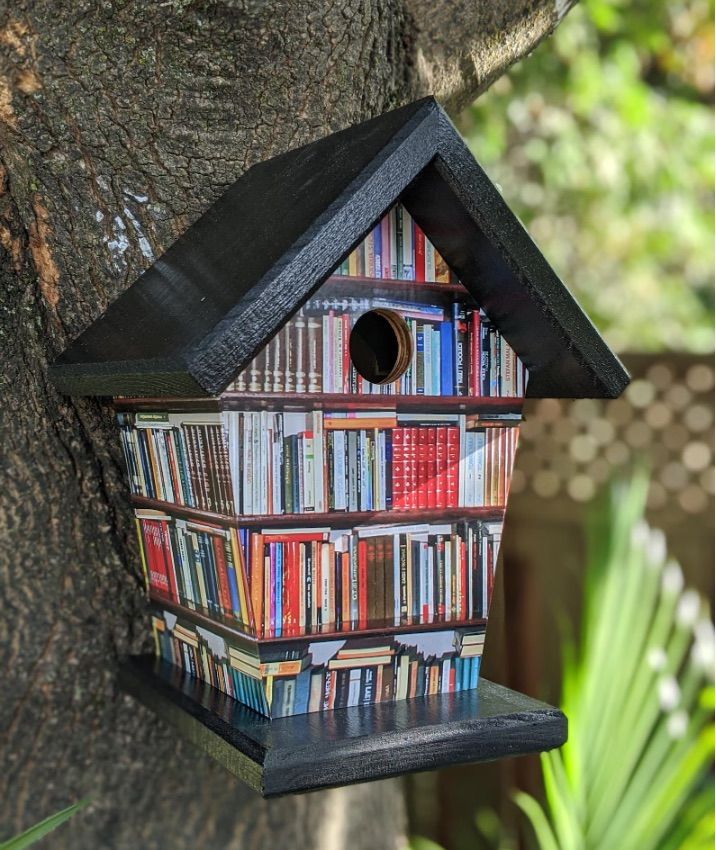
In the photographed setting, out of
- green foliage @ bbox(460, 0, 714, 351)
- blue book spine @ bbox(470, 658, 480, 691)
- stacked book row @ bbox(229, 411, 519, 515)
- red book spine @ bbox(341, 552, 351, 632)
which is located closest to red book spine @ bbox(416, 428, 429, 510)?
stacked book row @ bbox(229, 411, 519, 515)

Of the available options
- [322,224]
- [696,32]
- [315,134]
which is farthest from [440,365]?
[696,32]

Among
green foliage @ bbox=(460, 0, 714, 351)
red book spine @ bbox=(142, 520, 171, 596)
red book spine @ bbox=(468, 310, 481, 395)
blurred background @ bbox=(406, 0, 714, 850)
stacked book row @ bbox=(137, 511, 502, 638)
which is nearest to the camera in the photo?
stacked book row @ bbox=(137, 511, 502, 638)

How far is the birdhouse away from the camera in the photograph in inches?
38.5

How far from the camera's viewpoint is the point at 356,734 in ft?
3.30

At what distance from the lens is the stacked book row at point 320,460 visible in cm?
100

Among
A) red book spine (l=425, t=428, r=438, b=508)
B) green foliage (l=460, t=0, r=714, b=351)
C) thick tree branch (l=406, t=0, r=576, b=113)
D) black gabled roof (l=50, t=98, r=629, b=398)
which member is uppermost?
green foliage (l=460, t=0, r=714, b=351)

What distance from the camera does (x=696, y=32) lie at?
4.14m

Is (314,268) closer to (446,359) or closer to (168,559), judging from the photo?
(446,359)

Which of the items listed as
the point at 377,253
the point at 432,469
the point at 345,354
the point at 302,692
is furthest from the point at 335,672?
the point at 377,253

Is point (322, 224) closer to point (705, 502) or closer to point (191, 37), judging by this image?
point (191, 37)

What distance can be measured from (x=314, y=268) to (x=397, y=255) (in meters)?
0.16

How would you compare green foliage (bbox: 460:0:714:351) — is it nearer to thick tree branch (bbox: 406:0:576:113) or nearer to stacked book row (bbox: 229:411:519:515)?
thick tree branch (bbox: 406:0:576:113)

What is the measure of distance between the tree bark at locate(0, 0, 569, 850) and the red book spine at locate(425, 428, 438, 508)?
0.42 metres

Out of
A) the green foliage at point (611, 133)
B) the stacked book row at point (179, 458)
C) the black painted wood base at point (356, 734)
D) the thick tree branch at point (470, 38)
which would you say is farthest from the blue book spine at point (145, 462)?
the green foliage at point (611, 133)
